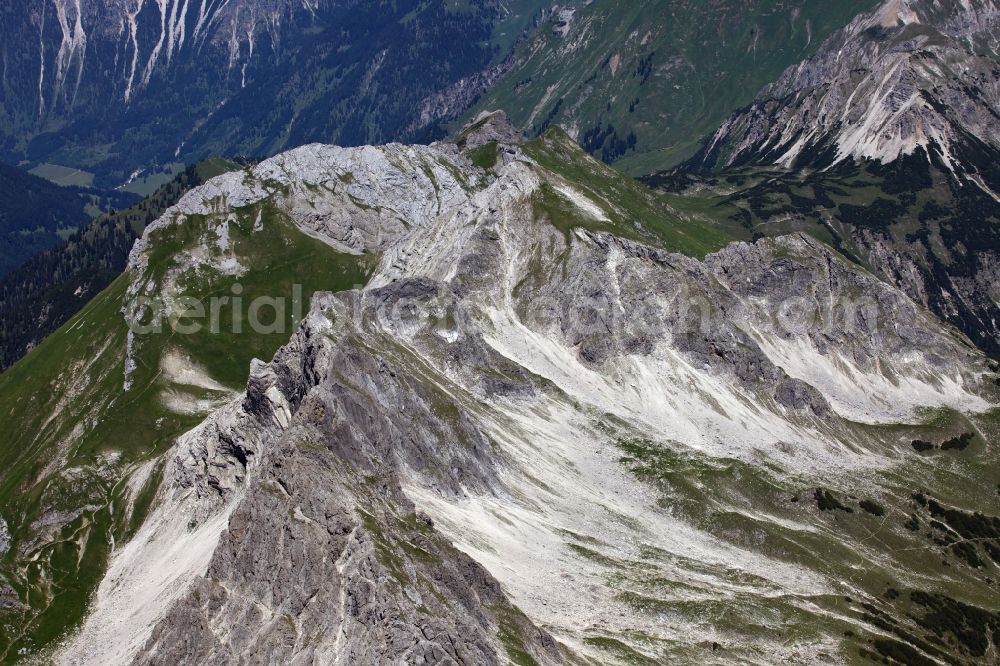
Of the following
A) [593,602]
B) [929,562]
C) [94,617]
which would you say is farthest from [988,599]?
[94,617]

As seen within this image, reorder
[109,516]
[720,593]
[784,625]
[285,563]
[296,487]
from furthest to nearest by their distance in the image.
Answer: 1. [109,516]
2. [720,593]
3. [784,625]
4. [296,487]
5. [285,563]

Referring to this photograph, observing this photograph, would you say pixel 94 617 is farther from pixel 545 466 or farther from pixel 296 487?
pixel 545 466

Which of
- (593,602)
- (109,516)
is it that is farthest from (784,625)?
(109,516)

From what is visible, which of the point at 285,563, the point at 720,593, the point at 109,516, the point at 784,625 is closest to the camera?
the point at 285,563

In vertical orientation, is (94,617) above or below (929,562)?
below

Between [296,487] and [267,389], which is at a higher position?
[296,487]

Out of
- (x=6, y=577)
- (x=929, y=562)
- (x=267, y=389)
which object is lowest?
(x=6, y=577)

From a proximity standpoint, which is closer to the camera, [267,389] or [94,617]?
[94,617]

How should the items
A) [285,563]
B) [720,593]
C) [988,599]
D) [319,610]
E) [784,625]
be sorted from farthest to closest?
[988,599], [720,593], [784,625], [285,563], [319,610]

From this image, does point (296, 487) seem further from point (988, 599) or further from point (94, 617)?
point (988, 599)
